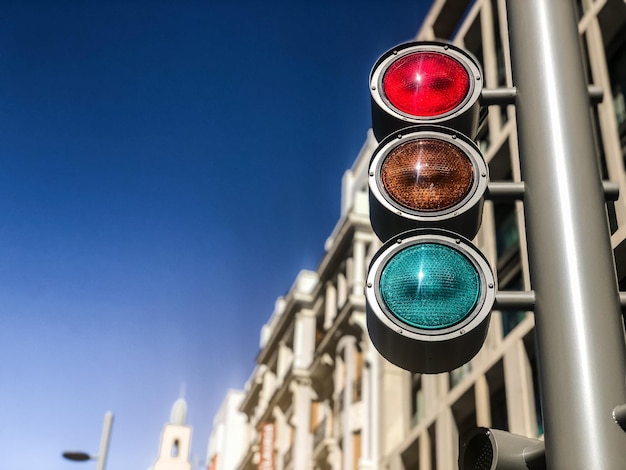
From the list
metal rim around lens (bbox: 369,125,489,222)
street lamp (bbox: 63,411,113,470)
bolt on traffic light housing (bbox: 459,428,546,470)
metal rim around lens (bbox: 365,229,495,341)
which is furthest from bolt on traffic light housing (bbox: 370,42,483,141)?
street lamp (bbox: 63,411,113,470)

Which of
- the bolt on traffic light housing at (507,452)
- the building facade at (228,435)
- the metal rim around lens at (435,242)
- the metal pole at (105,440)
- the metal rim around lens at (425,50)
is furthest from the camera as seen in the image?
the building facade at (228,435)

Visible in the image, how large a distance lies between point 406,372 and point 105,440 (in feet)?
35.7

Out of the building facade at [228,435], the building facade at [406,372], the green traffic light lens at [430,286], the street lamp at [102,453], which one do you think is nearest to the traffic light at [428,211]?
the green traffic light lens at [430,286]

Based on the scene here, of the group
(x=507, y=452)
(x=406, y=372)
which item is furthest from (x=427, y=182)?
(x=406, y=372)


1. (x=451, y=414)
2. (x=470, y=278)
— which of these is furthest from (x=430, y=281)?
(x=451, y=414)

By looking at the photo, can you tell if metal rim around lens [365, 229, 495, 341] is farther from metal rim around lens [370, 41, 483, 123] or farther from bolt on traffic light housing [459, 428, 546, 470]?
metal rim around lens [370, 41, 483, 123]

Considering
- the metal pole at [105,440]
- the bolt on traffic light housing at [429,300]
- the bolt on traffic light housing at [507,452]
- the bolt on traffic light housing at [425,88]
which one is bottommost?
the bolt on traffic light housing at [507,452]

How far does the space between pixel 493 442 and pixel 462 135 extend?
1.06 metres

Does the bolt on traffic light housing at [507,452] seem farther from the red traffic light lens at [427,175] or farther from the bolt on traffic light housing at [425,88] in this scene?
the bolt on traffic light housing at [425,88]

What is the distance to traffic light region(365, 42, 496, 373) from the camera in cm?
255

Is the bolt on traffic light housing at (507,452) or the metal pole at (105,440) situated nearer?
the bolt on traffic light housing at (507,452)

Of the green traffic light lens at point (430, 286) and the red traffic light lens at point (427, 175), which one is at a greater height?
the red traffic light lens at point (427, 175)

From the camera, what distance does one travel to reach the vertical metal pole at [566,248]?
2.16 metres

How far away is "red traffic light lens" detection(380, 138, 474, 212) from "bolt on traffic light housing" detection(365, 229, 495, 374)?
0.16 metres
